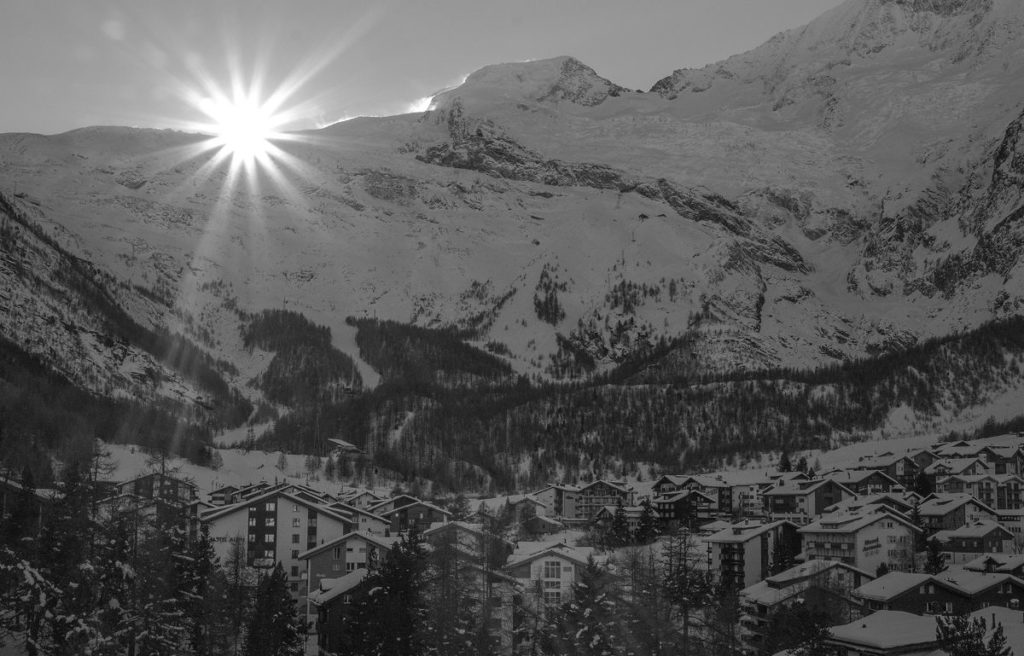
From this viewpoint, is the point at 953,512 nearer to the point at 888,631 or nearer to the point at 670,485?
the point at 670,485

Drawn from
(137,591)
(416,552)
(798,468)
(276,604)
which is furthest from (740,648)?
(798,468)

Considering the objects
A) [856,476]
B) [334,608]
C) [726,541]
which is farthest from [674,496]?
[334,608]

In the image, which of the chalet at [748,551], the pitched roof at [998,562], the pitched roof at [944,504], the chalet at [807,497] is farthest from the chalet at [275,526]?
the pitched roof at [944,504]

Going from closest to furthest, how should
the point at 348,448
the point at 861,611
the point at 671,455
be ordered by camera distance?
the point at 861,611 < the point at 671,455 < the point at 348,448

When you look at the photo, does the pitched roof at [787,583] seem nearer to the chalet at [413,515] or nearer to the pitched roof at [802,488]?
the pitched roof at [802,488]

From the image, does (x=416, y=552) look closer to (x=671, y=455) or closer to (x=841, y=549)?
(x=841, y=549)

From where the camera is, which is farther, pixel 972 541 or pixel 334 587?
pixel 972 541
